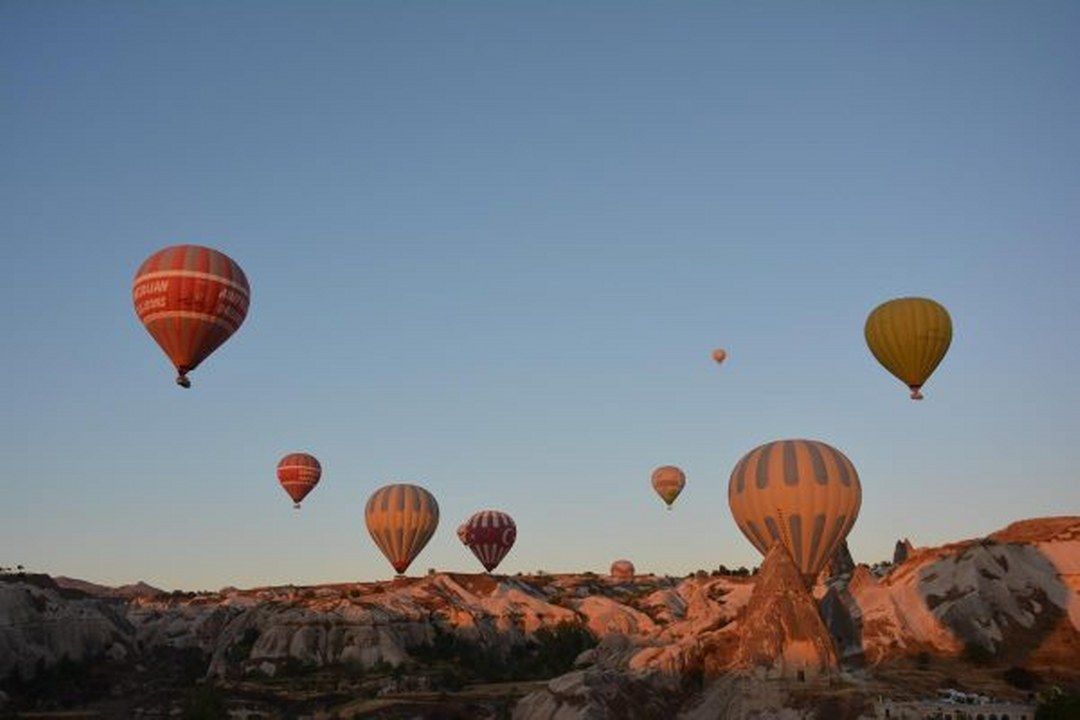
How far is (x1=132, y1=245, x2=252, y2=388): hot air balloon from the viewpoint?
57.2 m

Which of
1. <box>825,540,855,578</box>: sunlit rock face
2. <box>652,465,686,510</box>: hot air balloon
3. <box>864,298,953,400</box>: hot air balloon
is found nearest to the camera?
<box>864,298,953,400</box>: hot air balloon

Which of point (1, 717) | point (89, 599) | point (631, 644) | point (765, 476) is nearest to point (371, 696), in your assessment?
point (631, 644)

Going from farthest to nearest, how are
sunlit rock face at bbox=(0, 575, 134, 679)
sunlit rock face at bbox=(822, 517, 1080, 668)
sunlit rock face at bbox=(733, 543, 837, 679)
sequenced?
sunlit rock face at bbox=(0, 575, 134, 679)
sunlit rock face at bbox=(822, 517, 1080, 668)
sunlit rock face at bbox=(733, 543, 837, 679)

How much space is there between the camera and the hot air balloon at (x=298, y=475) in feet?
345

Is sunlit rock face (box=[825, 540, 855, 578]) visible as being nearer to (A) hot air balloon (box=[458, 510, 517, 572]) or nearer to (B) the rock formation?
(B) the rock formation

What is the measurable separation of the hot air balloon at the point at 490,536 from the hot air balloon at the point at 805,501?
56.0 metres

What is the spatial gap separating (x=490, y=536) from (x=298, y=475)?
24636 millimetres

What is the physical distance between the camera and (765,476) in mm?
60812

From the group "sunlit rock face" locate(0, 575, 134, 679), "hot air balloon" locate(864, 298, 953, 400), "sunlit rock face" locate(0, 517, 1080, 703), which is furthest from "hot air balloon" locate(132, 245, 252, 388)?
"hot air balloon" locate(864, 298, 953, 400)

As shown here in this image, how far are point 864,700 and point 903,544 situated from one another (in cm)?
5226

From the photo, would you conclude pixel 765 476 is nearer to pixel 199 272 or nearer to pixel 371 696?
pixel 371 696

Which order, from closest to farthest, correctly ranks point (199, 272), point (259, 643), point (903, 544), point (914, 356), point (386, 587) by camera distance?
1. point (199, 272)
2. point (914, 356)
3. point (259, 643)
4. point (903, 544)
5. point (386, 587)

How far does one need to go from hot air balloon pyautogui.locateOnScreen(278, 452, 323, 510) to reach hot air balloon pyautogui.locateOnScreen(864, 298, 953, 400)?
6646 cm

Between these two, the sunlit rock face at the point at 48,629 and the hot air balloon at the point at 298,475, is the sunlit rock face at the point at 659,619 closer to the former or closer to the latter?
the sunlit rock face at the point at 48,629
